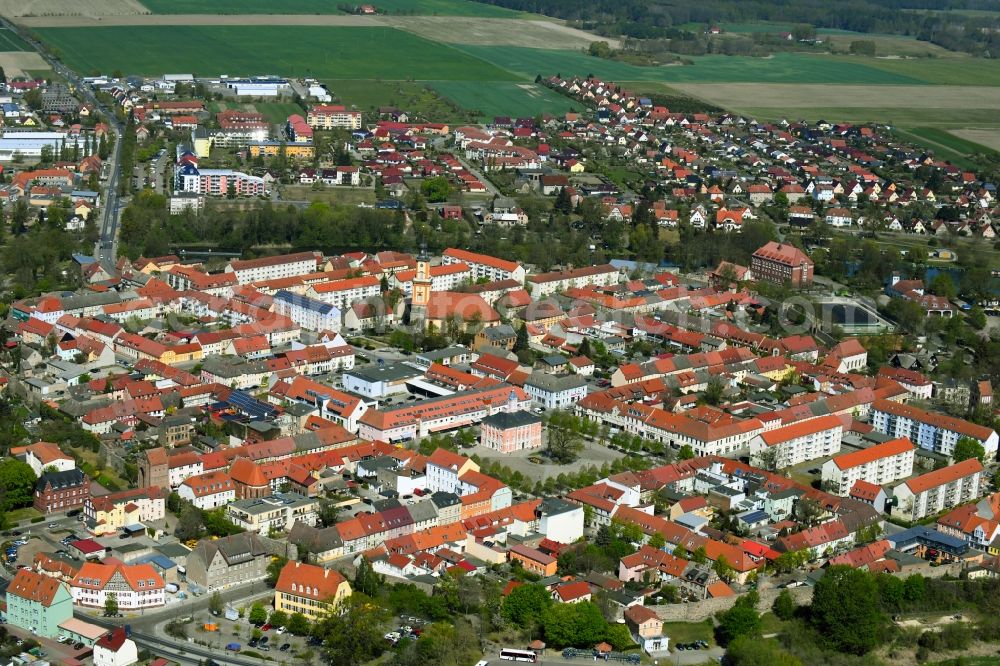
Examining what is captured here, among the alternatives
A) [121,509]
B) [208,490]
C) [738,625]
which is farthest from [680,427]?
[121,509]

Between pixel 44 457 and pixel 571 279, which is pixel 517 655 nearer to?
pixel 44 457

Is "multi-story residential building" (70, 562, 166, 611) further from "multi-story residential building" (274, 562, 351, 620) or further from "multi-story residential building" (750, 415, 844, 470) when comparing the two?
"multi-story residential building" (750, 415, 844, 470)

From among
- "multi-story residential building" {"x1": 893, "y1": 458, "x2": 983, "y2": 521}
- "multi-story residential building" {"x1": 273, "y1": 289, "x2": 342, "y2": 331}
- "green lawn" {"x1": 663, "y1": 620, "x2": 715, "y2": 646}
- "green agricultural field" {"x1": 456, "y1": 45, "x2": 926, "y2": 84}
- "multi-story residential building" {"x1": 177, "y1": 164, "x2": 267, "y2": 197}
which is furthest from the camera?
"green agricultural field" {"x1": 456, "y1": 45, "x2": 926, "y2": 84}

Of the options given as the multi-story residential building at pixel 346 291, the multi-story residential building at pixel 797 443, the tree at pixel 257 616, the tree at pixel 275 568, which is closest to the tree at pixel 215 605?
the tree at pixel 257 616

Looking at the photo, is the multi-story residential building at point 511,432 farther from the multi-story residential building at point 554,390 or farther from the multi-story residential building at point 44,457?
the multi-story residential building at point 44,457

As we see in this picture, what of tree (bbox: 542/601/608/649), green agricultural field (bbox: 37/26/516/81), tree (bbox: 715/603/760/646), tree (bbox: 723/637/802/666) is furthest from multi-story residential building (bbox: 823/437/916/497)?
green agricultural field (bbox: 37/26/516/81)

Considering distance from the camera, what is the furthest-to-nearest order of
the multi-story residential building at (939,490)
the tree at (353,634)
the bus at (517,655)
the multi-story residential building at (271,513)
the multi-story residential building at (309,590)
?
the multi-story residential building at (939,490)
the multi-story residential building at (271,513)
the multi-story residential building at (309,590)
the bus at (517,655)
the tree at (353,634)

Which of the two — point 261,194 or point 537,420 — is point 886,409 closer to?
point 537,420
